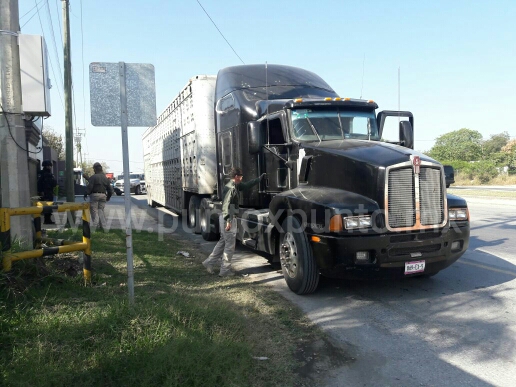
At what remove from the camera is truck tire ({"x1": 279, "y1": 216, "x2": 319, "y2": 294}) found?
587cm

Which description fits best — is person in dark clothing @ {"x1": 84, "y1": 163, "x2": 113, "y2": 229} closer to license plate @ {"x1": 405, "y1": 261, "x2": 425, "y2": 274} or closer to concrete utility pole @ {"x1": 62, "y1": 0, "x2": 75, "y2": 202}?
concrete utility pole @ {"x1": 62, "y1": 0, "x2": 75, "y2": 202}

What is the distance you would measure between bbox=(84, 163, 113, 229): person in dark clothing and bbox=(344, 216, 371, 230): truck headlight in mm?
8141

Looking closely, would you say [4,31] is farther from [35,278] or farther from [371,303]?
[371,303]

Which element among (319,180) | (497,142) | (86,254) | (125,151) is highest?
(497,142)

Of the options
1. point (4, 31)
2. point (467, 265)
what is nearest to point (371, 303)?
point (467, 265)

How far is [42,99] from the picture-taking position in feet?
20.6

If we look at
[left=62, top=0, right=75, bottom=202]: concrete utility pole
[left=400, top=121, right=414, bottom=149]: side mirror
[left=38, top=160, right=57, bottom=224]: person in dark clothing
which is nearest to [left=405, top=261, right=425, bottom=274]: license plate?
[left=400, top=121, right=414, bottom=149]: side mirror

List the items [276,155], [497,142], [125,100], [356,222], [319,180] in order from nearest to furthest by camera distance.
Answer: [125,100] → [356,222] → [319,180] → [276,155] → [497,142]

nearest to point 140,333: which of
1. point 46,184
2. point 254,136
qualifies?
point 254,136

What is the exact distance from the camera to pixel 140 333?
13.0ft

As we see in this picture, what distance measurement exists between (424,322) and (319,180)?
7.66 feet

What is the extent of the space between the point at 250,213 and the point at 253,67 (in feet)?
11.4

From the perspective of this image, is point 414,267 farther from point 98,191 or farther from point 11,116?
point 98,191

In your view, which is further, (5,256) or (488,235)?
(488,235)
